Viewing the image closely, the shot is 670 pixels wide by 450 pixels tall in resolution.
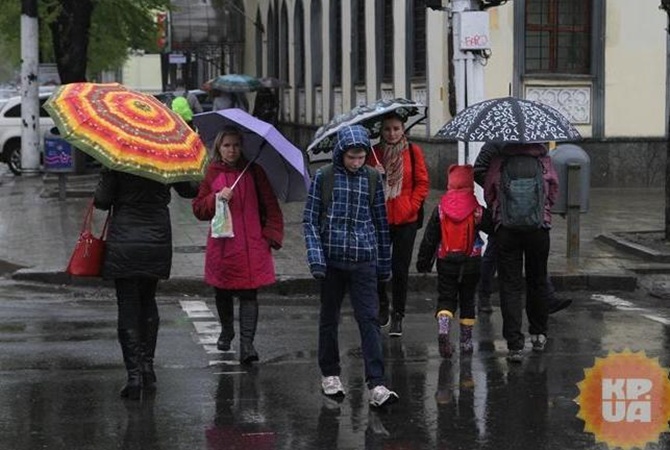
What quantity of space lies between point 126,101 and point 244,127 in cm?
92

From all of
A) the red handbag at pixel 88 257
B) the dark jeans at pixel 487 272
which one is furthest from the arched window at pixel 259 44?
the red handbag at pixel 88 257

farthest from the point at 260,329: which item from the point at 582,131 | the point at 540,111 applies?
the point at 582,131

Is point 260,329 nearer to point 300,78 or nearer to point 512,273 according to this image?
point 512,273

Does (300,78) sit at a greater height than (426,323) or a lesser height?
greater

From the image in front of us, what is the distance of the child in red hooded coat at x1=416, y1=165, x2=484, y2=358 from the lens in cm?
905

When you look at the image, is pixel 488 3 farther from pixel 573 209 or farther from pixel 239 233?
pixel 239 233

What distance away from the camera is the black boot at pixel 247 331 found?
883 cm

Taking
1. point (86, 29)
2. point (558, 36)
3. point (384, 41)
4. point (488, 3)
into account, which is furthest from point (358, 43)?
point (488, 3)

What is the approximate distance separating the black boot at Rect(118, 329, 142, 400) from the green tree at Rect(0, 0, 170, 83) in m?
17.6

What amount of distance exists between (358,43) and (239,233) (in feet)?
66.9

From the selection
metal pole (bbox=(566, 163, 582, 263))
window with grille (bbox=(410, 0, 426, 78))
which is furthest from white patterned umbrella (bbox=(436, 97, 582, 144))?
window with grille (bbox=(410, 0, 426, 78))

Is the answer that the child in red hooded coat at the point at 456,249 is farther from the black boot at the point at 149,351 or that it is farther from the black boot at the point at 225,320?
the black boot at the point at 149,351

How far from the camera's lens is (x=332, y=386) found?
310 inches

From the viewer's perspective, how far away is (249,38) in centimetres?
4716
